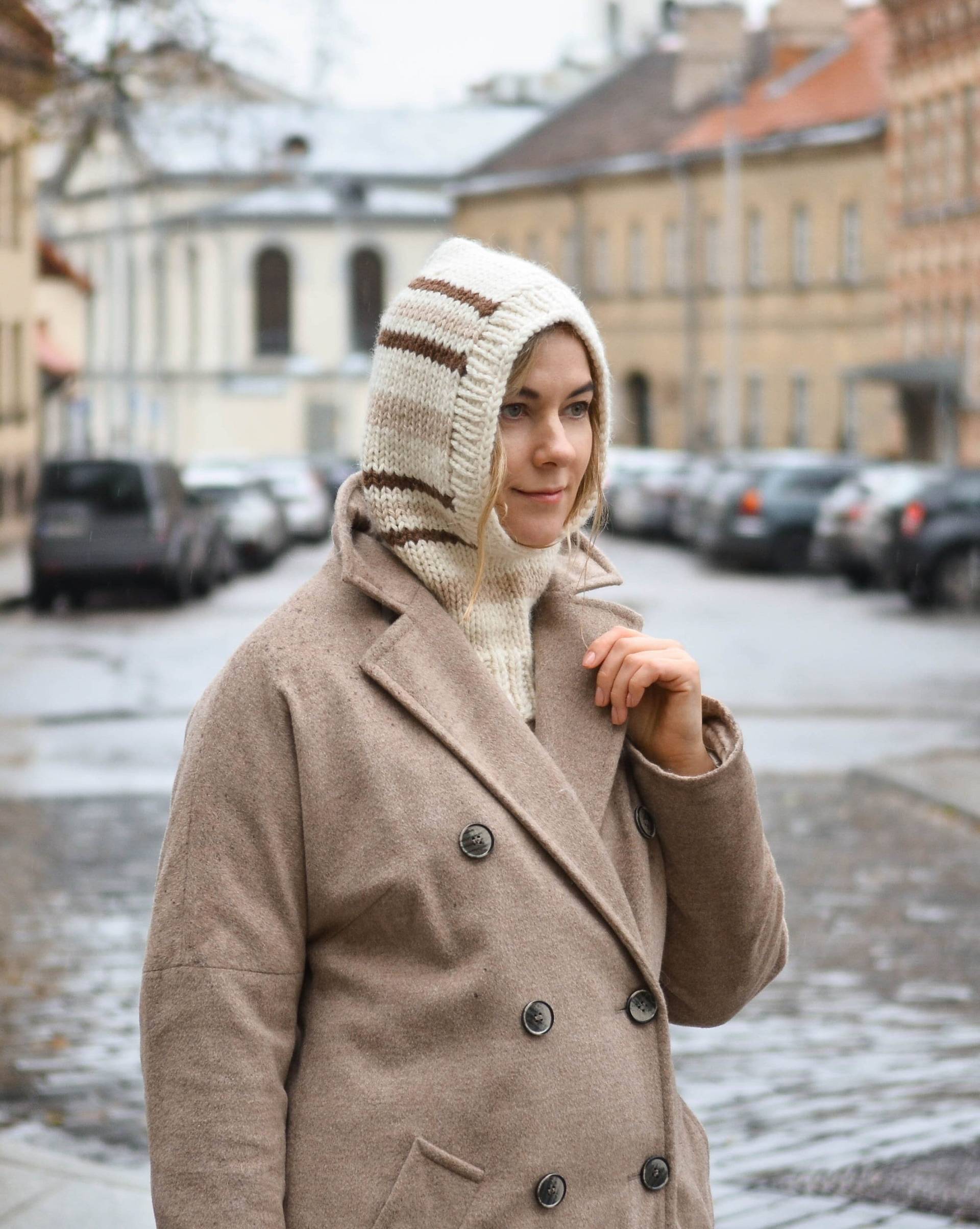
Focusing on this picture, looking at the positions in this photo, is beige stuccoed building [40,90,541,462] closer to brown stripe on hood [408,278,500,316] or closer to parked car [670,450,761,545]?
parked car [670,450,761,545]

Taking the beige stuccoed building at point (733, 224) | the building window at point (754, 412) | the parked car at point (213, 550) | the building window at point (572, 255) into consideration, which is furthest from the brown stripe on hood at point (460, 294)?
the building window at point (572, 255)

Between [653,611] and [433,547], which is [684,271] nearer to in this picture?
[653,611]

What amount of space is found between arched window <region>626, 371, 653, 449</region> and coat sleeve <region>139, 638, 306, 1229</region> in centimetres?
6305

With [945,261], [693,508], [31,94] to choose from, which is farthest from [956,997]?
[945,261]

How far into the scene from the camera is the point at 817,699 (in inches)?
683

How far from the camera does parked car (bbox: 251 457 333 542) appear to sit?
146 ft

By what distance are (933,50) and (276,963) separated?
5065cm

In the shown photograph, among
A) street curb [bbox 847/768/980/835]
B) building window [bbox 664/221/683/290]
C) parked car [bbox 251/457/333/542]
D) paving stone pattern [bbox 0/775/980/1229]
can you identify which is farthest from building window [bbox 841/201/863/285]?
paving stone pattern [bbox 0/775/980/1229]

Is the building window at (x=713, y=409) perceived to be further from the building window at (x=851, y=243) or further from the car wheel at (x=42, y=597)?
the car wheel at (x=42, y=597)

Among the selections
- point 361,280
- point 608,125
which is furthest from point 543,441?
point 361,280

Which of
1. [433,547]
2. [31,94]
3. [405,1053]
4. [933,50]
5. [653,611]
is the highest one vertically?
[933,50]

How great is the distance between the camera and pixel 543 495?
267cm

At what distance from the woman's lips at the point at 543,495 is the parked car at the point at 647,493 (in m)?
39.2

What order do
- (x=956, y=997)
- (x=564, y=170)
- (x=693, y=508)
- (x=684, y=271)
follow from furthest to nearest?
(x=564, y=170) < (x=684, y=271) < (x=693, y=508) < (x=956, y=997)
